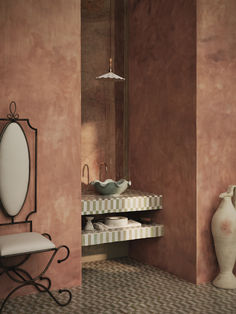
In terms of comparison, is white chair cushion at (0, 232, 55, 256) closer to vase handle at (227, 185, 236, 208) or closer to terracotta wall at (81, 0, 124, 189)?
terracotta wall at (81, 0, 124, 189)

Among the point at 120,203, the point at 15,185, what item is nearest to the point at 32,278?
the point at 15,185

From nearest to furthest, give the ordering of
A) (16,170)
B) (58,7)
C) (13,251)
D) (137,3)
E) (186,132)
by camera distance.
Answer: (13,251)
(16,170)
(58,7)
(186,132)
(137,3)

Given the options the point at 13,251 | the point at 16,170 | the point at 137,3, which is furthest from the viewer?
the point at 137,3

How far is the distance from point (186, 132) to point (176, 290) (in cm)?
154

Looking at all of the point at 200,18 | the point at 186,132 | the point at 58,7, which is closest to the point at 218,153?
the point at 186,132

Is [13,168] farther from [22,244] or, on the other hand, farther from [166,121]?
[166,121]

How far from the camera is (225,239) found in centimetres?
426

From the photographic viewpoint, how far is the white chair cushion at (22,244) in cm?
341

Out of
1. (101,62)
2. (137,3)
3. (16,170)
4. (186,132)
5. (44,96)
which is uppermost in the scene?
(137,3)

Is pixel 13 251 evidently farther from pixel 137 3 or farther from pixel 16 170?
pixel 137 3

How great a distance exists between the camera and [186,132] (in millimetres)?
4496

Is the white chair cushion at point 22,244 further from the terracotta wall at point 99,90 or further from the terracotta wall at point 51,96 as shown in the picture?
the terracotta wall at point 99,90

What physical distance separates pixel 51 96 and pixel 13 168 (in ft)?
2.53

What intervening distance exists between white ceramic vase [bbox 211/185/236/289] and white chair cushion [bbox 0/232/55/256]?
1664 mm
